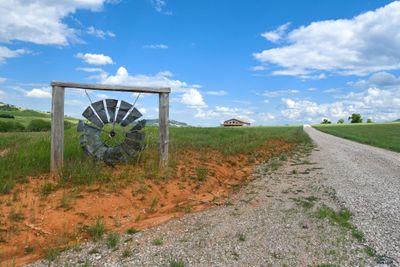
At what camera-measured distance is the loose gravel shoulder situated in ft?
15.9

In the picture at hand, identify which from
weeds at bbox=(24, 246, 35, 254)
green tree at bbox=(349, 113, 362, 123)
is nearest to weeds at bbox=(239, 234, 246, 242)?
weeds at bbox=(24, 246, 35, 254)

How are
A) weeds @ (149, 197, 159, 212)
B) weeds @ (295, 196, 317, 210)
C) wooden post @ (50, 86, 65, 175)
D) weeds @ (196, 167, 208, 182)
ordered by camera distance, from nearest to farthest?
weeds @ (149, 197, 159, 212), weeds @ (295, 196, 317, 210), wooden post @ (50, 86, 65, 175), weeds @ (196, 167, 208, 182)

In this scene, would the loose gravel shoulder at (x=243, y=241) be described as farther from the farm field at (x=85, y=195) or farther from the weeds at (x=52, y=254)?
the farm field at (x=85, y=195)

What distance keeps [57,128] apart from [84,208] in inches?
126

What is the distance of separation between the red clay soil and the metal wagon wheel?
5.97ft

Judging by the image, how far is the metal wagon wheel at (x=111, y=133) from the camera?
32.8 ft

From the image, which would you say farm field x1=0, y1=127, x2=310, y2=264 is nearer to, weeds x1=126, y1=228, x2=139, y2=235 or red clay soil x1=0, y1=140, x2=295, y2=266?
red clay soil x1=0, y1=140, x2=295, y2=266

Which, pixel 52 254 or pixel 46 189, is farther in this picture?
pixel 46 189

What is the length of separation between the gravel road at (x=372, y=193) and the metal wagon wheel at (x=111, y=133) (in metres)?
6.69

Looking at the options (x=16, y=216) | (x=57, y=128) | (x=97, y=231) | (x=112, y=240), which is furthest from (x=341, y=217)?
(x=57, y=128)

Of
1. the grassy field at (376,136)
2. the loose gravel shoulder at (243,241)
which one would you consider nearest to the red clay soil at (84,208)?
the loose gravel shoulder at (243,241)

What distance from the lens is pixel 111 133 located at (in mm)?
10383

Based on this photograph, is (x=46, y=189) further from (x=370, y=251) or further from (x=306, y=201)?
(x=370, y=251)

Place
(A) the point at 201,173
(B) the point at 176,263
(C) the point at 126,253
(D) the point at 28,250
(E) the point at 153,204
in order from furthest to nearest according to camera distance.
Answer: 1. (A) the point at 201,173
2. (E) the point at 153,204
3. (D) the point at 28,250
4. (C) the point at 126,253
5. (B) the point at 176,263
